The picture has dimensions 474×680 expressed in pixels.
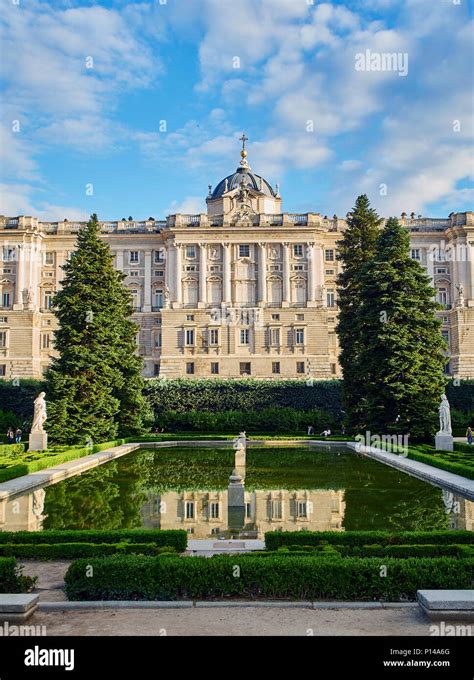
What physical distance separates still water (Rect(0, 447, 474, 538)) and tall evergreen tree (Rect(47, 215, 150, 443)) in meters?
7.99

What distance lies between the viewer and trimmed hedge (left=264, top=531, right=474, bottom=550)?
9.95 metres

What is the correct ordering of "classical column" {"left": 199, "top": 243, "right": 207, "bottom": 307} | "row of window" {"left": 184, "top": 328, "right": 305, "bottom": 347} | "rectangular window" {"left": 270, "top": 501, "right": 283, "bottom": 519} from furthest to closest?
"classical column" {"left": 199, "top": 243, "right": 207, "bottom": 307} < "row of window" {"left": 184, "top": 328, "right": 305, "bottom": 347} < "rectangular window" {"left": 270, "top": 501, "right": 283, "bottom": 519}

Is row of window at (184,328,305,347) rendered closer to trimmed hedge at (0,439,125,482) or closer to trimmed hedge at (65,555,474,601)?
trimmed hedge at (0,439,125,482)

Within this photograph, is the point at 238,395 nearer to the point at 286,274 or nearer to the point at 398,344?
the point at 398,344

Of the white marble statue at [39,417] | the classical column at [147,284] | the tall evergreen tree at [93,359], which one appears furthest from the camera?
the classical column at [147,284]

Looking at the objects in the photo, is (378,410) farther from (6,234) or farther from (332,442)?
(6,234)

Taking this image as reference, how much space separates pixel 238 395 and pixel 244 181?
108ft

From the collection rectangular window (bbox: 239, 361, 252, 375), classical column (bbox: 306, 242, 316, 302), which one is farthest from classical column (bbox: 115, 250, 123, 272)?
classical column (bbox: 306, 242, 316, 302)

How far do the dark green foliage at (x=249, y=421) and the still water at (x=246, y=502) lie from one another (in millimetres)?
17931

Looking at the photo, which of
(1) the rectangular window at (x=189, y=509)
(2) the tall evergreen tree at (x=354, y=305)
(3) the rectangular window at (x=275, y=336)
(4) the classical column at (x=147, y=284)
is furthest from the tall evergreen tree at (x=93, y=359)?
(4) the classical column at (x=147, y=284)

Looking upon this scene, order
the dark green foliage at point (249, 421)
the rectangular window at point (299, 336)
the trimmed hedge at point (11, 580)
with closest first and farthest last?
1. the trimmed hedge at point (11, 580)
2. the dark green foliage at point (249, 421)
3. the rectangular window at point (299, 336)

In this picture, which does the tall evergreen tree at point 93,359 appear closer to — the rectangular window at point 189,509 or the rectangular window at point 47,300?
the rectangular window at point 189,509

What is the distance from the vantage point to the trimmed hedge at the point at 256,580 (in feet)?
26.2
